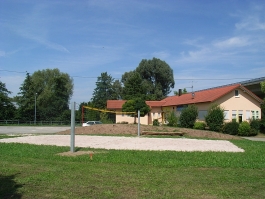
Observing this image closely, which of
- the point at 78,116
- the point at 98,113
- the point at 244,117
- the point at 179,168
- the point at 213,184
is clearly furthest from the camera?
the point at 78,116

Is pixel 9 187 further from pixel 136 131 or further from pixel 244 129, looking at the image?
pixel 244 129

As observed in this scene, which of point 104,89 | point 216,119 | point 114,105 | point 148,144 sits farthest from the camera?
point 104,89

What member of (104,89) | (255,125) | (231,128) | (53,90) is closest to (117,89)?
(104,89)

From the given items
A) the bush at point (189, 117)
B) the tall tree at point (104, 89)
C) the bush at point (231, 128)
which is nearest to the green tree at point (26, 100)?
the tall tree at point (104, 89)

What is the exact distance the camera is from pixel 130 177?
7605mm

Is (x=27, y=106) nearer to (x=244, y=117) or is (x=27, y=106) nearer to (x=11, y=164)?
(x=244, y=117)

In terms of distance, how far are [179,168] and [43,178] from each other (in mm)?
3904

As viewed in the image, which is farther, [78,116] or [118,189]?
[78,116]

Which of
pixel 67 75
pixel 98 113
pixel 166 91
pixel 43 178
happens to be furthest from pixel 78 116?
pixel 43 178

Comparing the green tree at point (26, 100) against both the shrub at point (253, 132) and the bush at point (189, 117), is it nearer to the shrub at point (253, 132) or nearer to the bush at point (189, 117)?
the bush at point (189, 117)

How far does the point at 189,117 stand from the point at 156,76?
141ft

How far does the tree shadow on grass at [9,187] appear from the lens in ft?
19.5

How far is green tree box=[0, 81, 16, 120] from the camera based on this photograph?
5747 cm

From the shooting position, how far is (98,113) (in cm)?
4350
